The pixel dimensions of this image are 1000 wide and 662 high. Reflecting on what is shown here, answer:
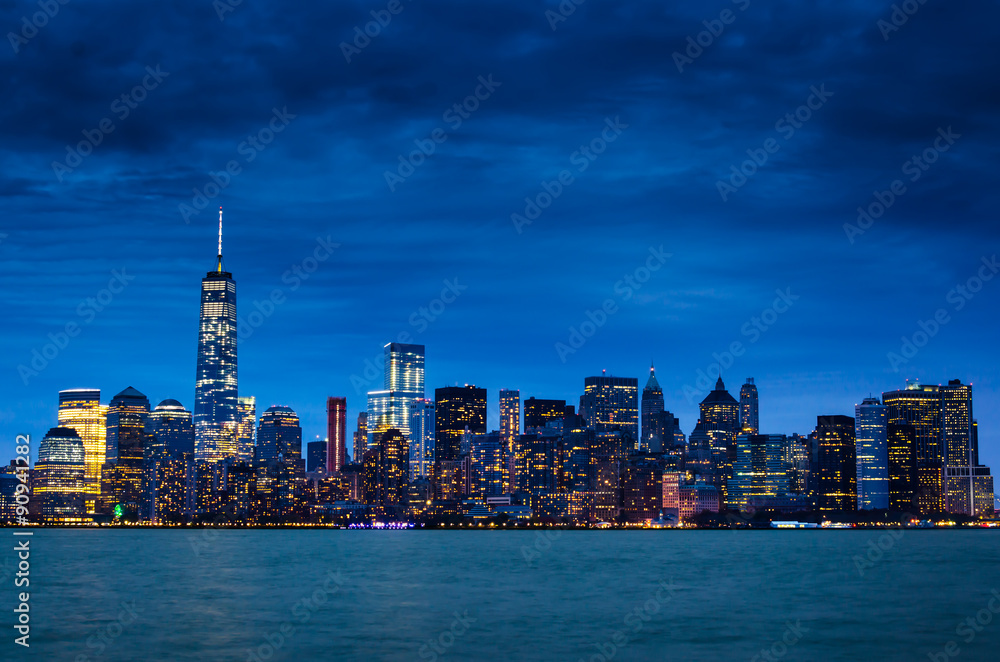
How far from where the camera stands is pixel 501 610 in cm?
7694

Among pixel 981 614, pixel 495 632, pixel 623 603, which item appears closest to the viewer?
pixel 495 632

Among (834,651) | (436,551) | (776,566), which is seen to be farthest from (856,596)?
(436,551)

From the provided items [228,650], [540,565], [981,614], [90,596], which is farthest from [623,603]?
[540,565]

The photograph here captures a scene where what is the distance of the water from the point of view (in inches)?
2295

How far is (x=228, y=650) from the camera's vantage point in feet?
188

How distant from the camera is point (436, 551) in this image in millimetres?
172875

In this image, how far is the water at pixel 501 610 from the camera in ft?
191

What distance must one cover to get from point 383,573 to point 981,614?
59150 millimetres

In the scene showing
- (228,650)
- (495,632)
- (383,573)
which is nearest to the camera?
(228,650)

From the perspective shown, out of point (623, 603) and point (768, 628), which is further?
point (623, 603)

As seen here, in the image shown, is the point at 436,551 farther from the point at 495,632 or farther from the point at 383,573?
the point at 495,632

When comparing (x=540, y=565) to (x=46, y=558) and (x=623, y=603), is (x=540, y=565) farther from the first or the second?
(x=46, y=558)

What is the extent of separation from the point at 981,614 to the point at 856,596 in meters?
15.5

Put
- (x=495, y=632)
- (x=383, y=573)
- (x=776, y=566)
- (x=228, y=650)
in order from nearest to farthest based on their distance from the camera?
1. (x=228, y=650)
2. (x=495, y=632)
3. (x=383, y=573)
4. (x=776, y=566)
